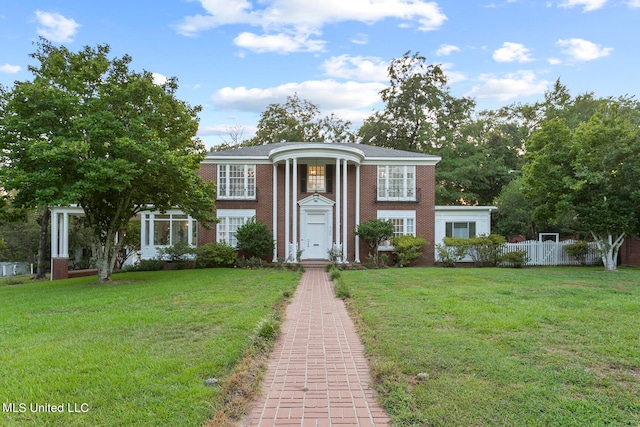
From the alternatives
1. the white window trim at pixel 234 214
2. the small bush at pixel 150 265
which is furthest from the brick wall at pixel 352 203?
the small bush at pixel 150 265

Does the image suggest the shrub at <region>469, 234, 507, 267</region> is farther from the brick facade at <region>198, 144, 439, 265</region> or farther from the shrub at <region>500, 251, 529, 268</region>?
the brick facade at <region>198, 144, 439, 265</region>

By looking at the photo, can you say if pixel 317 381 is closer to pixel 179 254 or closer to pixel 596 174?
pixel 596 174

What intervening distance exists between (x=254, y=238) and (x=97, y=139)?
8103mm

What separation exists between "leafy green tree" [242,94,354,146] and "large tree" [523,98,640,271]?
20.7 metres

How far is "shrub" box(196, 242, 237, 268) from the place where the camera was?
61.2 feet

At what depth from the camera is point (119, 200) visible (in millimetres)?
14758

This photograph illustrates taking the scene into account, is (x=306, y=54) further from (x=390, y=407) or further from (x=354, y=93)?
(x=390, y=407)

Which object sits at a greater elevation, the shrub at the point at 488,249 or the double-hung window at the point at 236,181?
the double-hung window at the point at 236,181

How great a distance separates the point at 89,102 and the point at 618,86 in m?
Result: 29.4

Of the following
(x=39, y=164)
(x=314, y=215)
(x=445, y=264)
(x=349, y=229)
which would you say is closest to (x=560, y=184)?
(x=445, y=264)

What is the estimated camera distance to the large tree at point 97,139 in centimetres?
1189

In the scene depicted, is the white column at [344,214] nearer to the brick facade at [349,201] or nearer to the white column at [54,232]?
the brick facade at [349,201]

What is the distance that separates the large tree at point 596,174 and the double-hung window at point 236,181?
12.7 metres

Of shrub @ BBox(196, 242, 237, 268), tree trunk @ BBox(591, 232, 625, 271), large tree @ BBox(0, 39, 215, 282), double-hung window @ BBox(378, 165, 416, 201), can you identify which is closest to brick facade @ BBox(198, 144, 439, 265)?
double-hung window @ BBox(378, 165, 416, 201)
